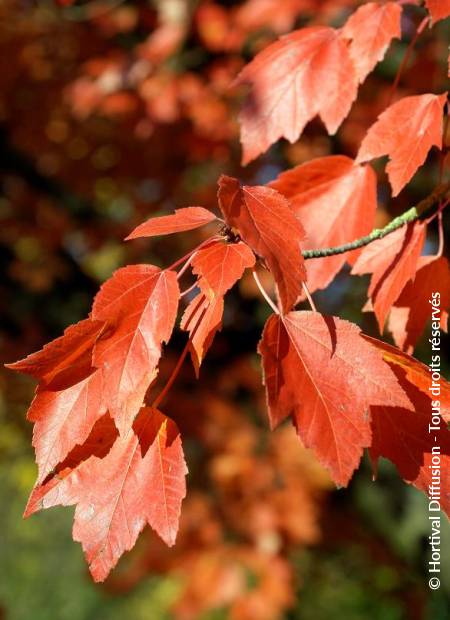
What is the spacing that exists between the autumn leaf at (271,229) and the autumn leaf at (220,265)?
0.11ft

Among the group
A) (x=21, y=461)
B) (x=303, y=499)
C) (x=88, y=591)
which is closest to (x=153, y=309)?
(x=303, y=499)

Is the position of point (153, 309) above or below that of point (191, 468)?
above

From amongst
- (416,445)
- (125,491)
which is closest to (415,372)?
(416,445)

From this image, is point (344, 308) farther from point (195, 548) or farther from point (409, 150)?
point (409, 150)

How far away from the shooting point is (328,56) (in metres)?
0.91

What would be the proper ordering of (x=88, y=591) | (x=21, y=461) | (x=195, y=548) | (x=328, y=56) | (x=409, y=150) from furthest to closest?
(x=88, y=591) < (x=21, y=461) < (x=195, y=548) < (x=328, y=56) < (x=409, y=150)

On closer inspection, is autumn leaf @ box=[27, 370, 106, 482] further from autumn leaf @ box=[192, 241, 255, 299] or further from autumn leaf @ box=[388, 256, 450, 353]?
autumn leaf @ box=[388, 256, 450, 353]

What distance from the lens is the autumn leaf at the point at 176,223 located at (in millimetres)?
659

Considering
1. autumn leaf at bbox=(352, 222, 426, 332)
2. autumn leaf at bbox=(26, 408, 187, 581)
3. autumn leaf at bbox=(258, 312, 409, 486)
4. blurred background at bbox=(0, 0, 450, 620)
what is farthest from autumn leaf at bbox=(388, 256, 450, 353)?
blurred background at bbox=(0, 0, 450, 620)

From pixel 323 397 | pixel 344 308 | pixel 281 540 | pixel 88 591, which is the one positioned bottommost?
pixel 88 591

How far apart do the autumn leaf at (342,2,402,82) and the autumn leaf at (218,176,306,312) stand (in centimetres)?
31

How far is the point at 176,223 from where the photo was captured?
670 millimetres

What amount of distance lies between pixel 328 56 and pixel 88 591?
20.3ft

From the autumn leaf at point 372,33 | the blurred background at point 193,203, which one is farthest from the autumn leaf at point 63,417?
the blurred background at point 193,203
